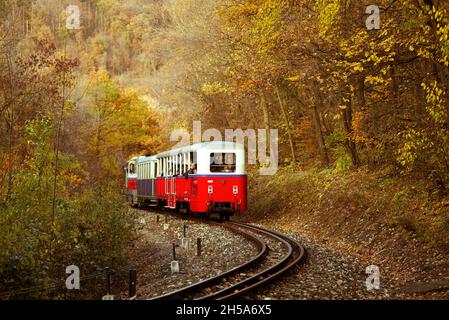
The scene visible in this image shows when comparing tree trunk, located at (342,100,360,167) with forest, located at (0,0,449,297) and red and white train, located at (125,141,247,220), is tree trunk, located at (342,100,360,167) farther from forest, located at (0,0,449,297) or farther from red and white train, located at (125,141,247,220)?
red and white train, located at (125,141,247,220)

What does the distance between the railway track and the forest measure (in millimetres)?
2971

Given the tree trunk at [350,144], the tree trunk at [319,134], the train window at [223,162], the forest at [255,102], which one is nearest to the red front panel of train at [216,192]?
the train window at [223,162]

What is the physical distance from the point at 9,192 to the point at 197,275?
5051 millimetres

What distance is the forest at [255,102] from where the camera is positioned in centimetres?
1173

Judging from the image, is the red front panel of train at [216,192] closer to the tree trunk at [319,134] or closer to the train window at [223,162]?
the train window at [223,162]

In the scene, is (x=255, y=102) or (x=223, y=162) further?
(x=255, y=102)

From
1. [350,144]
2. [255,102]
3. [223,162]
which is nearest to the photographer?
[223,162]

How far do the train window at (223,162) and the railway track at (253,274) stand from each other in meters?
4.98

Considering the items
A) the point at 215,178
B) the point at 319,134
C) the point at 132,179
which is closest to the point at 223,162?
the point at 215,178

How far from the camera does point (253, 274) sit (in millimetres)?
11016

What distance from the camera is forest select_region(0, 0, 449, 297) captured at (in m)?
11.7

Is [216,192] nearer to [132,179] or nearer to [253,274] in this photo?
[253,274]

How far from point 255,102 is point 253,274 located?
2087 cm
